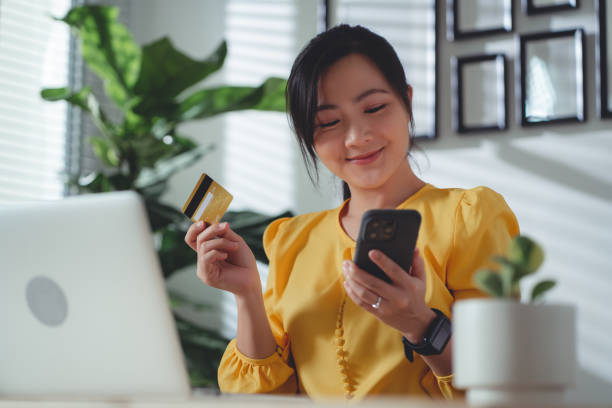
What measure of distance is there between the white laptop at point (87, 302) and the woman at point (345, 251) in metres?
0.31

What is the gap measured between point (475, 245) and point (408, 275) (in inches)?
11.2

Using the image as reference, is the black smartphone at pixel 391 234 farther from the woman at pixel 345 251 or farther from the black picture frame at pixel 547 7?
the black picture frame at pixel 547 7

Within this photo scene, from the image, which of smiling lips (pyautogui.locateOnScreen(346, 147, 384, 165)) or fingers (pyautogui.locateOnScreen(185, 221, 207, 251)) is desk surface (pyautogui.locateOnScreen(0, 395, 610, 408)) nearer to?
fingers (pyautogui.locateOnScreen(185, 221, 207, 251))

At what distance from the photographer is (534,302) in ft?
1.87

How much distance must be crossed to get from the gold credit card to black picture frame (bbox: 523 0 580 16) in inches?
53.3

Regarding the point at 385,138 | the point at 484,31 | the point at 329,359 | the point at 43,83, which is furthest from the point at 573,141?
the point at 43,83

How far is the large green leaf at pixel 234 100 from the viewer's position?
1.97 meters

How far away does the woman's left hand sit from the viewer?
0.80 m

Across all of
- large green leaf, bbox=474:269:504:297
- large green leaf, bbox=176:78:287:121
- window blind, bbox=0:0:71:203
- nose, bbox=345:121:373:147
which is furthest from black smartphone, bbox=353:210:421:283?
window blind, bbox=0:0:71:203

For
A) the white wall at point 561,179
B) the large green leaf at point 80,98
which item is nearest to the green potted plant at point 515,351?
the white wall at point 561,179

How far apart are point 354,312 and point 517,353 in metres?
0.60

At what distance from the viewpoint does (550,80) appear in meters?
1.88

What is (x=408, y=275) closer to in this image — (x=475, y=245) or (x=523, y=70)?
(x=475, y=245)

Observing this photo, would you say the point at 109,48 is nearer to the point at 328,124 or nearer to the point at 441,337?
the point at 328,124
